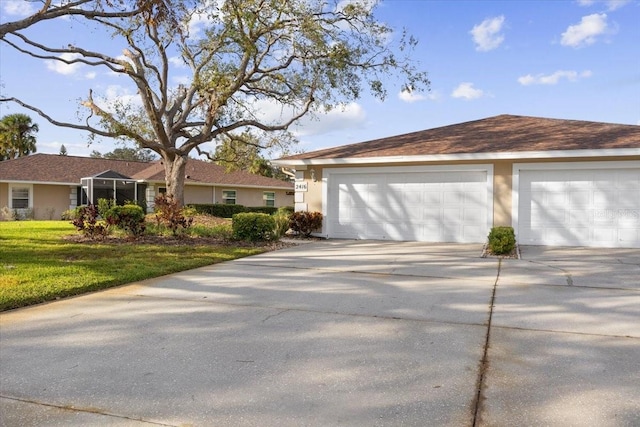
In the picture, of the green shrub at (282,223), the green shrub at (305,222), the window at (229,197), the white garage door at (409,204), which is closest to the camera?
the white garage door at (409,204)

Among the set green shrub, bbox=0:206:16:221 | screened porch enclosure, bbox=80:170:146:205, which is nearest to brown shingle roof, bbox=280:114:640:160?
screened porch enclosure, bbox=80:170:146:205

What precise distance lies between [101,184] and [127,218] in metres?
14.7

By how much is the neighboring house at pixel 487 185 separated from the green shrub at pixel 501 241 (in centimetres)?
230

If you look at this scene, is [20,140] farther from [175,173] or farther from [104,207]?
[104,207]

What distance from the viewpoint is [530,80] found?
47.0 ft

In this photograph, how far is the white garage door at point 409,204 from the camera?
1238 centimetres

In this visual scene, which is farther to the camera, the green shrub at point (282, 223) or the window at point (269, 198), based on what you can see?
the window at point (269, 198)

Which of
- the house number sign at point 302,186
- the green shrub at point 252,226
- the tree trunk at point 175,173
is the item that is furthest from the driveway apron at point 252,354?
the tree trunk at point 175,173

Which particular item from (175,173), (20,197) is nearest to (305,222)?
(175,173)

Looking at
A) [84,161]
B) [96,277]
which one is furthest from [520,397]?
[84,161]

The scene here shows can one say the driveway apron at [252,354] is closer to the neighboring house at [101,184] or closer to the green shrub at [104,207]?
the green shrub at [104,207]

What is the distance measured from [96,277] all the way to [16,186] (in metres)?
20.9

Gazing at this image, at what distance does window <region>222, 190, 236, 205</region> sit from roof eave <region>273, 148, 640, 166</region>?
15.2 metres

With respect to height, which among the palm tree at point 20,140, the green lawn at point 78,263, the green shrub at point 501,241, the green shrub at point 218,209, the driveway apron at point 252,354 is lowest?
the driveway apron at point 252,354
